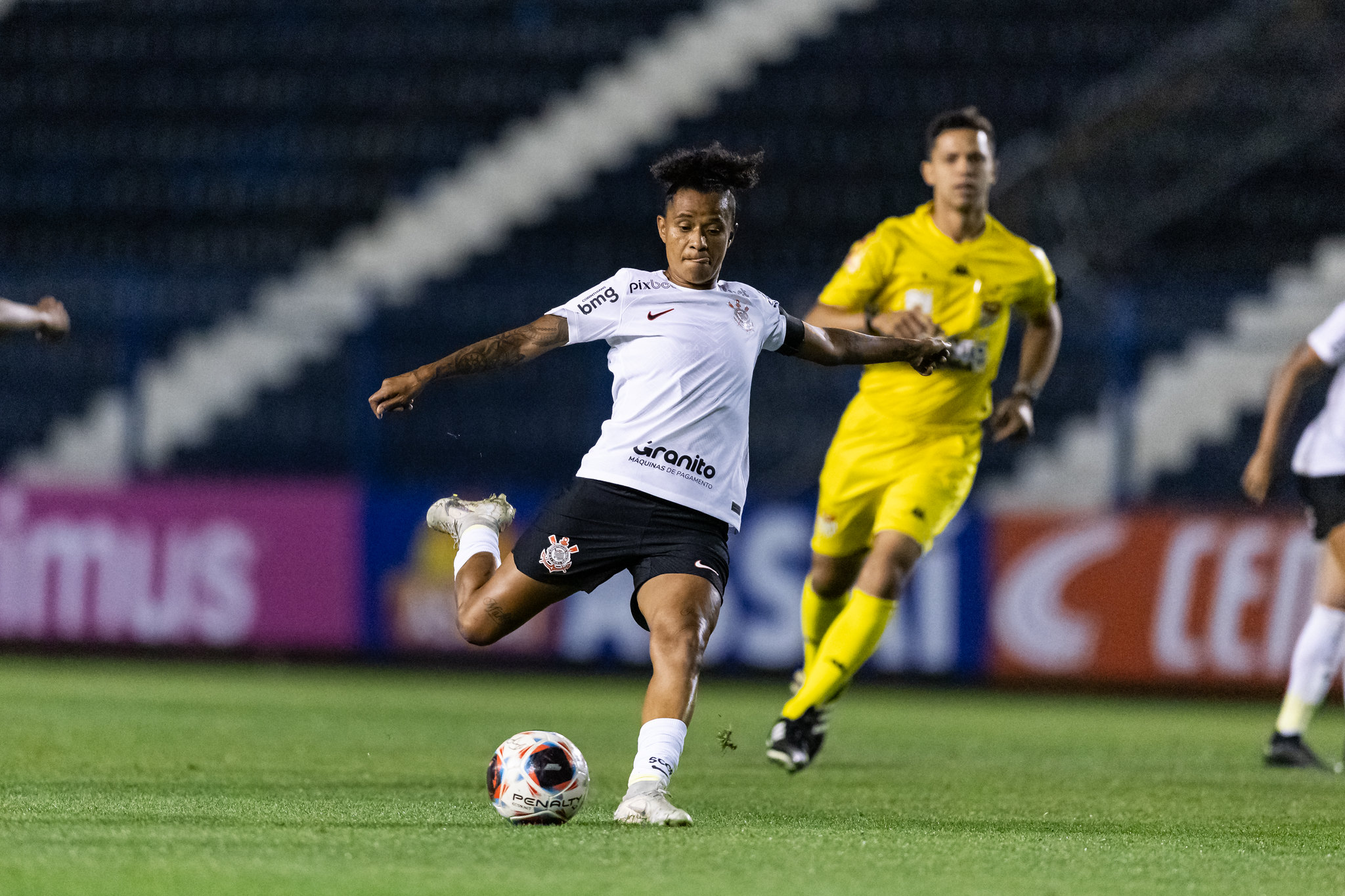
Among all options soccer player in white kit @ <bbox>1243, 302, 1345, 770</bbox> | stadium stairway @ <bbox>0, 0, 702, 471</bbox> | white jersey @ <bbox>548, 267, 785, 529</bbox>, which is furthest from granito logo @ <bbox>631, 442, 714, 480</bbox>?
stadium stairway @ <bbox>0, 0, 702, 471</bbox>

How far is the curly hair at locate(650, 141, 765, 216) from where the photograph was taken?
5336mm

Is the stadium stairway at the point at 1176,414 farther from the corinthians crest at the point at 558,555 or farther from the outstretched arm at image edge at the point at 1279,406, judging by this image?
the corinthians crest at the point at 558,555

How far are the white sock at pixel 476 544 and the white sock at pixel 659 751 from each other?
0.93 metres

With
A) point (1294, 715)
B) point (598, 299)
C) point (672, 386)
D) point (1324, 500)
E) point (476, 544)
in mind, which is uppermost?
point (598, 299)

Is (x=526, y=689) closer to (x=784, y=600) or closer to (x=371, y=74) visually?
(x=784, y=600)

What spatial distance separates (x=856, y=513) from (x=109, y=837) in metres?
3.43

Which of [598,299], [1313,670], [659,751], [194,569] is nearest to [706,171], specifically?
[598,299]

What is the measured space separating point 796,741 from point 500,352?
2048mm

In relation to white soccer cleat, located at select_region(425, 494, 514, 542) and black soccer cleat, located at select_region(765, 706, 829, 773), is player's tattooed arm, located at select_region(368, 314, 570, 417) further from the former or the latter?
black soccer cleat, located at select_region(765, 706, 829, 773)

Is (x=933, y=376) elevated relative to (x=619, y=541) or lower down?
elevated

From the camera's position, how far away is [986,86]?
16578 millimetres

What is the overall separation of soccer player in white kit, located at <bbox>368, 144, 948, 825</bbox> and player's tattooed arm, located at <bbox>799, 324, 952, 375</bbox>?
251mm

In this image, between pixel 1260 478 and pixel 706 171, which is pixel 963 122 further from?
pixel 706 171

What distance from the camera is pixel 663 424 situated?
17.6 ft
